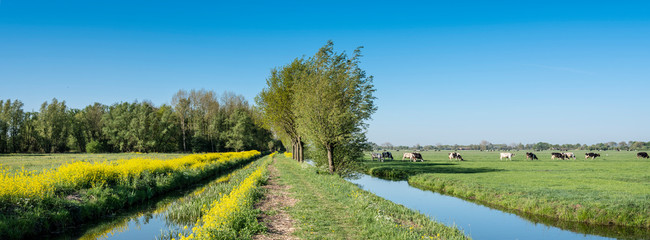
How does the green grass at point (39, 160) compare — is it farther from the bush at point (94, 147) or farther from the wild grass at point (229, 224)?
the bush at point (94, 147)

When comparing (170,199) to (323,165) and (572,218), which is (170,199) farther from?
(572,218)

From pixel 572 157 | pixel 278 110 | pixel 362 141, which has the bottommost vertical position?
pixel 572 157

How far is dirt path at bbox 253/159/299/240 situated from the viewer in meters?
9.46

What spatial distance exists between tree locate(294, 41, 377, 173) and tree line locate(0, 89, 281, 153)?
4394 centimetres

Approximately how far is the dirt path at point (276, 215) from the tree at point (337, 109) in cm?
895

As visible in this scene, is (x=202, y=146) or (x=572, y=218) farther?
(x=202, y=146)

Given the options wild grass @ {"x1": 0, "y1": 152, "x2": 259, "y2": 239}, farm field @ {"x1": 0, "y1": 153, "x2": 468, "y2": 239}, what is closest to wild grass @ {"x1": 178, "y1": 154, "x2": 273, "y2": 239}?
farm field @ {"x1": 0, "y1": 153, "x2": 468, "y2": 239}

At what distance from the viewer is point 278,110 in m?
37.6

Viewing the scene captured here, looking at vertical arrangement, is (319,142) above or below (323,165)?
above

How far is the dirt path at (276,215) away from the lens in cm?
946

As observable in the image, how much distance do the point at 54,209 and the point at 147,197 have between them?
6774mm

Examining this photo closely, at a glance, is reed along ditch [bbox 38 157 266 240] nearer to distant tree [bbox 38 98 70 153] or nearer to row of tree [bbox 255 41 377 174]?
row of tree [bbox 255 41 377 174]

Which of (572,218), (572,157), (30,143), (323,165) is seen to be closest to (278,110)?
(323,165)

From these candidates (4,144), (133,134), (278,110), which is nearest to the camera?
(278,110)
